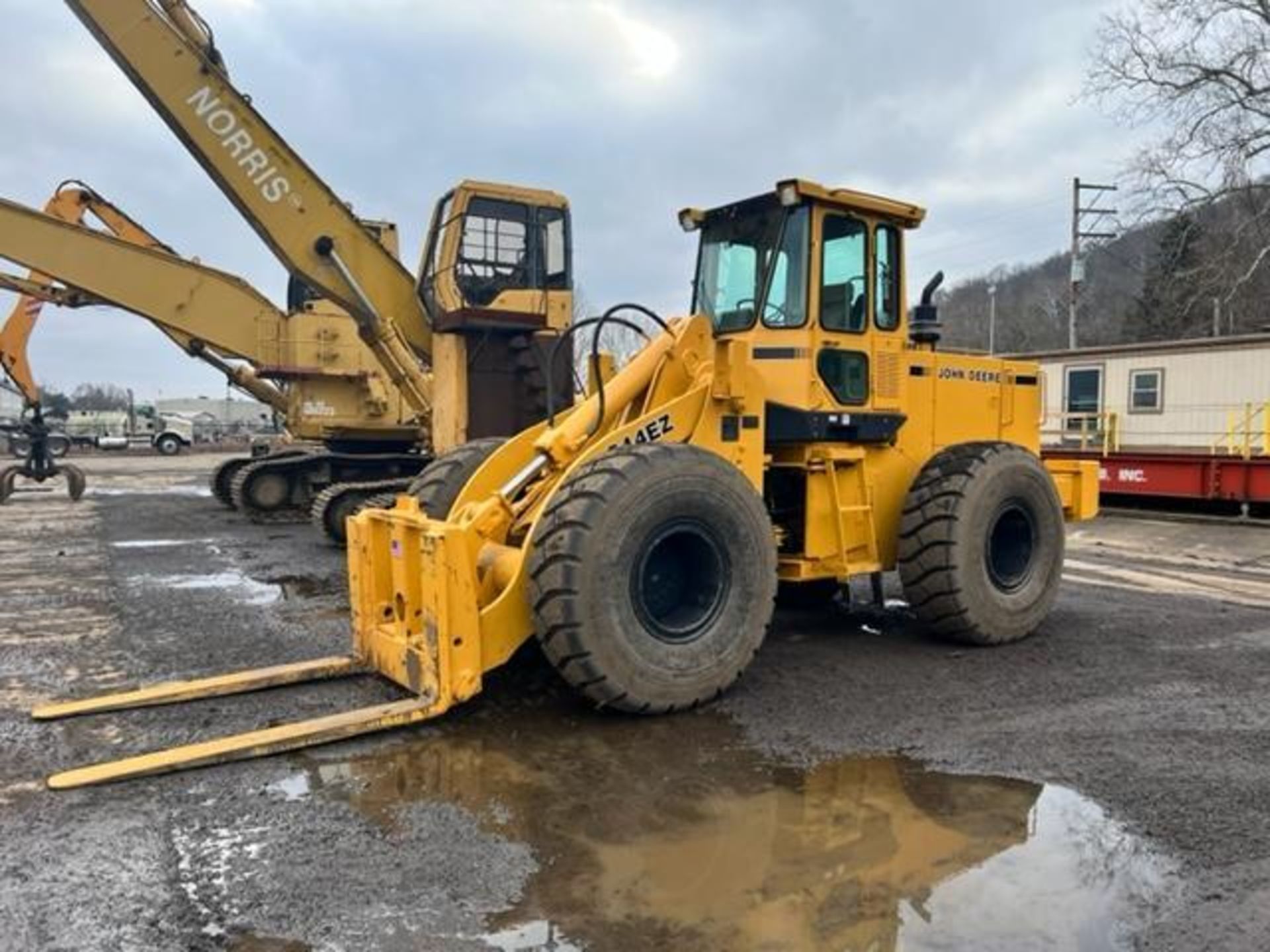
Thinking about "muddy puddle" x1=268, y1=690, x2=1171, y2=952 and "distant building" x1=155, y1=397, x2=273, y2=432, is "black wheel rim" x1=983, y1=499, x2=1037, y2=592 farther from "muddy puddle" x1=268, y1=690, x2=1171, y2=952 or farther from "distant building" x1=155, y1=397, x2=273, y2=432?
"distant building" x1=155, y1=397, x2=273, y2=432

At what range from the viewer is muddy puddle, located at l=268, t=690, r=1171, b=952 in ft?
10.2

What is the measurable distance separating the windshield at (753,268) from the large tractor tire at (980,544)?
1.47 m

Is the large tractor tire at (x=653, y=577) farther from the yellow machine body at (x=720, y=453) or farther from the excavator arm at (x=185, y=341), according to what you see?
the excavator arm at (x=185, y=341)

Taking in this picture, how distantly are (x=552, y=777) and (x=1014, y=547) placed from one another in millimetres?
4174

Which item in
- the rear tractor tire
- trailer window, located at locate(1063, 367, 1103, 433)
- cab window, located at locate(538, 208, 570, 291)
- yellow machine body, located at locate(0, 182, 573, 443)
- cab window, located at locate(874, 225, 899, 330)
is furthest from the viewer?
the rear tractor tire

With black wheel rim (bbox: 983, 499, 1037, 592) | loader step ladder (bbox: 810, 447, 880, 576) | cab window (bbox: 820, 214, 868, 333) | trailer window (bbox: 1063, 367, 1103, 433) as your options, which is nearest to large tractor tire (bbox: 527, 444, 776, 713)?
loader step ladder (bbox: 810, 447, 880, 576)

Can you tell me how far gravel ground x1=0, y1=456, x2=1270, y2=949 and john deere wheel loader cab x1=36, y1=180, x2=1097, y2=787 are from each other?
266 mm

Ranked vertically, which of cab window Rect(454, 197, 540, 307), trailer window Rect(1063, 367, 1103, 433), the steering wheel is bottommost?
trailer window Rect(1063, 367, 1103, 433)

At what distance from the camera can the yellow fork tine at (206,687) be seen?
512cm

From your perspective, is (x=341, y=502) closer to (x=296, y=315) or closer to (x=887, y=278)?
(x=296, y=315)

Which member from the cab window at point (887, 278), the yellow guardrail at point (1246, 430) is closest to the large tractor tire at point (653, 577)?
the cab window at point (887, 278)

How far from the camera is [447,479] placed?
6.26m

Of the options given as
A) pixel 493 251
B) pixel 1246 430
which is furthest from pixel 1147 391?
pixel 493 251

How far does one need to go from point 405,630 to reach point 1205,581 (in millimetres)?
8447
